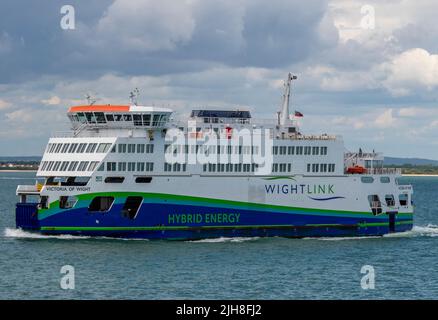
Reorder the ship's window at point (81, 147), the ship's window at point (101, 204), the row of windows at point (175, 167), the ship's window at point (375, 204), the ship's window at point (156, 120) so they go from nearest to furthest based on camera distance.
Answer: the ship's window at point (101, 204) < the ship's window at point (81, 147) < the row of windows at point (175, 167) < the ship's window at point (156, 120) < the ship's window at point (375, 204)

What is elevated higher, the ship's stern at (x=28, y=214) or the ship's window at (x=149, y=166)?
the ship's window at (x=149, y=166)

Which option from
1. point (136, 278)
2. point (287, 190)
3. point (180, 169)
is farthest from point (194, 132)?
point (136, 278)

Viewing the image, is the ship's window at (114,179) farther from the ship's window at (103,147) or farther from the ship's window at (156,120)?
the ship's window at (156,120)

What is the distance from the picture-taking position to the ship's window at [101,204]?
48.8 metres

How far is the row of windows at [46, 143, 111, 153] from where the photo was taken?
49209 millimetres

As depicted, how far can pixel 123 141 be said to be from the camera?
1939 inches

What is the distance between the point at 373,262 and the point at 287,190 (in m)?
8.57

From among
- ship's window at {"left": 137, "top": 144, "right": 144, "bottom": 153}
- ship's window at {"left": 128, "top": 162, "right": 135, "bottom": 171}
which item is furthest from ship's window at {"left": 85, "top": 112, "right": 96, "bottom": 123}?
ship's window at {"left": 128, "top": 162, "right": 135, "bottom": 171}

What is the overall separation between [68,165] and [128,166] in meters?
3.48

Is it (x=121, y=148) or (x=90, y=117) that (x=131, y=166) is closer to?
(x=121, y=148)

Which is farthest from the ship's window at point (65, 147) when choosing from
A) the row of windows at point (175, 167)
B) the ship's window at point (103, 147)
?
the row of windows at point (175, 167)

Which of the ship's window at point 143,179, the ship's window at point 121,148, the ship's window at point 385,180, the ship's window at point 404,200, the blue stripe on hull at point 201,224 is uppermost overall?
the ship's window at point 121,148

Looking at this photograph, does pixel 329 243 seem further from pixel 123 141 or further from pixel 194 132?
pixel 123 141

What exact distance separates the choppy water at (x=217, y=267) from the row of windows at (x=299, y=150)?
Answer: 16.7 feet
